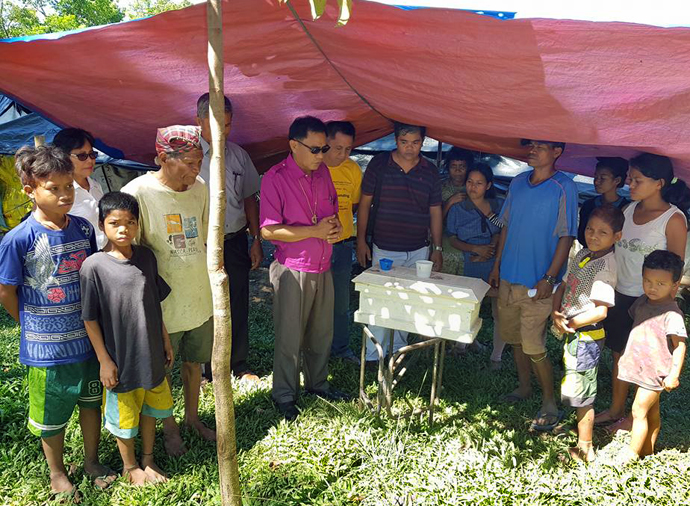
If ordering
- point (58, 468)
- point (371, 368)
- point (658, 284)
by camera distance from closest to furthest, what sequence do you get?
1. point (58, 468)
2. point (658, 284)
3. point (371, 368)

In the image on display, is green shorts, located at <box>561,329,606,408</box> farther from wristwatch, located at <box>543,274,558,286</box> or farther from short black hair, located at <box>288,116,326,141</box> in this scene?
short black hair, located at <box>288,116,326,141</box>

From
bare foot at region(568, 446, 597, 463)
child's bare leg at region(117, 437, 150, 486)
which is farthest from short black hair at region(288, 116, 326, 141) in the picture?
bare foot at region(568, 446, 597, 463)

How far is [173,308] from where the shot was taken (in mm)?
2477

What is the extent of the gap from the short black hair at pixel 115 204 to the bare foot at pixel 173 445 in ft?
4.17

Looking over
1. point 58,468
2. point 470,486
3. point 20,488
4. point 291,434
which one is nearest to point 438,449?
point 470,486

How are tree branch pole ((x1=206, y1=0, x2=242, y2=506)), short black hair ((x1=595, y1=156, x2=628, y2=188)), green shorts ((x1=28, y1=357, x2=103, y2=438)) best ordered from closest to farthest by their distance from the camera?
1. tree branch pole ((x1=206, y1=0, x2=242, y2=506))
2. green shorts ((x1=28, y1=357, x2=103, y2=438))
3. short black hair ((x1=595, y1=156, x2=628, y2=188))

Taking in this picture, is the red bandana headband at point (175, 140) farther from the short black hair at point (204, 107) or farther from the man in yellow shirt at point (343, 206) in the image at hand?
the man in yellow shirt at point (343, 206)

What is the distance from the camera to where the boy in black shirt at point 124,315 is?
7.03 ft

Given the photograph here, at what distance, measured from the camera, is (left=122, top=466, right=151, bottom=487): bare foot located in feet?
7.92

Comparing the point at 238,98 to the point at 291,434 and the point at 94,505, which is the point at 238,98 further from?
the point at 94,505

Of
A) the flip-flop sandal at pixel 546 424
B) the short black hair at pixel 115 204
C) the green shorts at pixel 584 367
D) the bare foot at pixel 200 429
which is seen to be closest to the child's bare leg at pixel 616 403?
the flip-flop sandal at pixel 546 424

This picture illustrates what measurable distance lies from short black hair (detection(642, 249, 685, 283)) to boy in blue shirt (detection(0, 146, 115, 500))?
2862mm

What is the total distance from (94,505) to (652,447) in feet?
9.84

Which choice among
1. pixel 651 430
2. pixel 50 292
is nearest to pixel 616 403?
pixel 651 430
